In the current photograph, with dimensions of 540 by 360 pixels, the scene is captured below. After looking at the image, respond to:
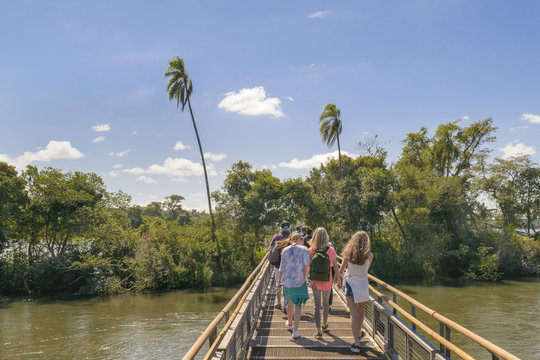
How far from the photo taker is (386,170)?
31.4 meters

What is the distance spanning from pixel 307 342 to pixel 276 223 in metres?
24.2

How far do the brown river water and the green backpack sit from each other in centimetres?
992

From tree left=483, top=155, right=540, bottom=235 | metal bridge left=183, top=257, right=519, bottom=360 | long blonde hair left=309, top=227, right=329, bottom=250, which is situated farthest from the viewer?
tree left=483, top=155, right=540, bottom=235

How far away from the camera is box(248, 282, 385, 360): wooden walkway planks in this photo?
17.3ft

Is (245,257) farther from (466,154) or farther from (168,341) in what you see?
(466,154)

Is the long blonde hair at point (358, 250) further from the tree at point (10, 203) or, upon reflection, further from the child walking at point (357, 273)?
the tree at point (10, 203)

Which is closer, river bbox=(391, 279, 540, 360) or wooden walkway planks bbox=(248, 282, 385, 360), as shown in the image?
wooden walkway planks bbox=(248, 282, 385, 360)

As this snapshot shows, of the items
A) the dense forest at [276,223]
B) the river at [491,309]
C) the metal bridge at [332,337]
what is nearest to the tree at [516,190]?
the dense forest at [276,223]

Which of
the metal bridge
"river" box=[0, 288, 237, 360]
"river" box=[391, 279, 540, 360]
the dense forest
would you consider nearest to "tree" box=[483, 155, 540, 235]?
the dense forest

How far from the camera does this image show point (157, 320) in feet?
58.0

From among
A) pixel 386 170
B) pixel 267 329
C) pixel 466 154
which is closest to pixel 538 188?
pixel 466 154

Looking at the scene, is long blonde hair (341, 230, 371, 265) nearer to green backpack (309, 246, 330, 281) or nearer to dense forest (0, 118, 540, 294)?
green backpack (309, 246, 330, 281)

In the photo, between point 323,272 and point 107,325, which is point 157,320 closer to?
point 107,325

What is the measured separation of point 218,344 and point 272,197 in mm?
25795
